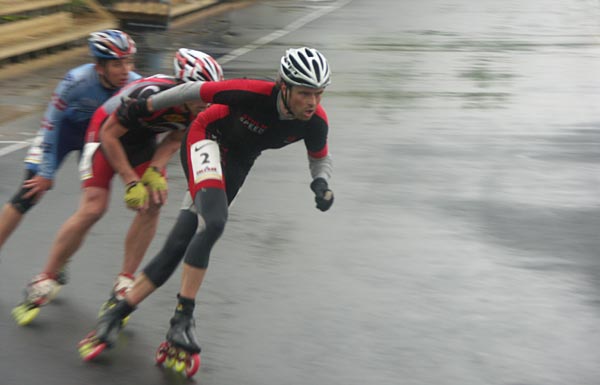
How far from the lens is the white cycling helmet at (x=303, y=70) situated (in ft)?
20.1

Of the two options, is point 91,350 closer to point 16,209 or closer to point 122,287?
point 122,287

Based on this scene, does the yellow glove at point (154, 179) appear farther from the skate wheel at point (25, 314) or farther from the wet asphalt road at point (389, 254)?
the skate wheel at point (25, 314)

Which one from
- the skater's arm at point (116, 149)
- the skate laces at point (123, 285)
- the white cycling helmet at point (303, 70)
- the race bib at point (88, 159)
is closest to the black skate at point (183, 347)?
the skate laces at point (123, 285)

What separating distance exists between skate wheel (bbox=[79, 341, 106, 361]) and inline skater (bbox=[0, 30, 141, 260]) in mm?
1218

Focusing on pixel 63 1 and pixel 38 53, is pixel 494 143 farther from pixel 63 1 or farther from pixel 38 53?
pixel 63 1

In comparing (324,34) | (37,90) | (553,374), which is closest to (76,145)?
(553,374)

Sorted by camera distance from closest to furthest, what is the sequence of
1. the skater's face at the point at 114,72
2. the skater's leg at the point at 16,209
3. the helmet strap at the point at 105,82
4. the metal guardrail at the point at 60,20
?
the skater's face at the point at 114,72 < the helmet strap at the point at 105,82 < the skater's leg at the point at 16,209 < the metal guardrail at the point at 60,20

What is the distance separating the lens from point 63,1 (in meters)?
21.2

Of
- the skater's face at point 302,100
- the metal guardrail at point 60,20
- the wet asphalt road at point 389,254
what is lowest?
the metal guardrail at point 60,20

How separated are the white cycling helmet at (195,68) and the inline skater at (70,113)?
0.54 m

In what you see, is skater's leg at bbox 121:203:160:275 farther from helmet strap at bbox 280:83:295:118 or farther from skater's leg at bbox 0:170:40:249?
helmet strap at bbox 280:83:295:118

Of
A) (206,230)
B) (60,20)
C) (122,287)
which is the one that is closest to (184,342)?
(206,230)

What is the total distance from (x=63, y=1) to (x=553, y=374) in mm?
16640

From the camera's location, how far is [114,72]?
285 inches
